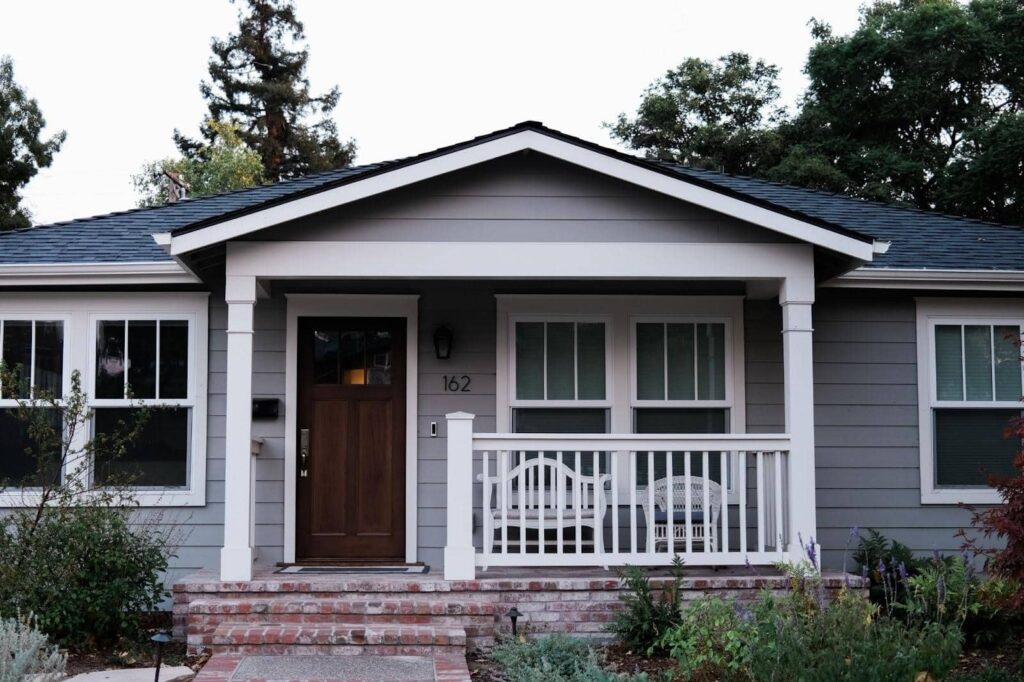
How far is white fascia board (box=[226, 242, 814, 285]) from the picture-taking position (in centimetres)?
683

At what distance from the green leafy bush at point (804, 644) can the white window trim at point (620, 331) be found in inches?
91.5

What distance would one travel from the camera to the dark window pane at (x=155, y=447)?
787 centimetres

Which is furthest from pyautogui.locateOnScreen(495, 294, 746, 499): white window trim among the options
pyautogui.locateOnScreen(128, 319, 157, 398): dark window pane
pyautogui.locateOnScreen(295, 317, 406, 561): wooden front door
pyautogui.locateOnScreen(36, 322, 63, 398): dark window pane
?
pyautogui.locateOnScreen(36, 322, 63, 398): dark window pane

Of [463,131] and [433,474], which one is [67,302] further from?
[463,131]

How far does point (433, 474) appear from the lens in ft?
26.3

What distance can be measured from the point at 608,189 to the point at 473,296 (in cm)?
169

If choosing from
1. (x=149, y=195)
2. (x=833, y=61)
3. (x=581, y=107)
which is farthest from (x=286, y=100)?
(x=833, y=61)

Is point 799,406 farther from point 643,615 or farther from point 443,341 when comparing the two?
point 443,341

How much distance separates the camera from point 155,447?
7.91 meters

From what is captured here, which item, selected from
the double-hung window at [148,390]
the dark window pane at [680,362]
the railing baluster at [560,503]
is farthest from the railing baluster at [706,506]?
the double-hung window at [148,390]

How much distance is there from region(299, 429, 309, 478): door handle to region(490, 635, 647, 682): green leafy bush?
2489 millimetres

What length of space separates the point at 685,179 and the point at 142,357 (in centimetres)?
445

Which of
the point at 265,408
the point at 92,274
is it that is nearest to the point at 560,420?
the point at 265,408

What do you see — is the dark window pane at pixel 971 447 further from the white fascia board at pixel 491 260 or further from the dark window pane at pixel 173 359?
the dark window pane at pixel 173 359
